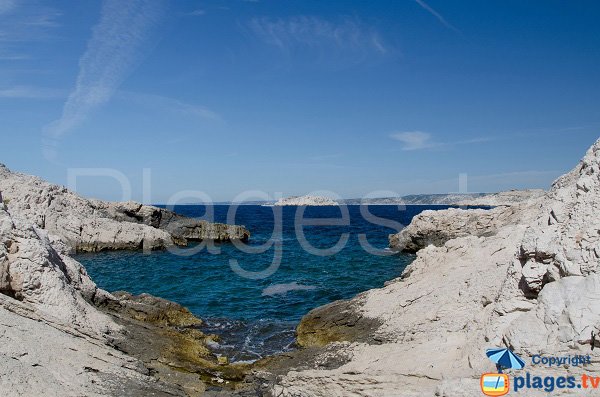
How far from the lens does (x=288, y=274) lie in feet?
111

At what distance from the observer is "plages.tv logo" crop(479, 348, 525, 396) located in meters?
7.29

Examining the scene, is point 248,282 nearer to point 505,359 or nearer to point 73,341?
point 73,341

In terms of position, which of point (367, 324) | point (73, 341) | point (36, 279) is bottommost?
point (367, 324)

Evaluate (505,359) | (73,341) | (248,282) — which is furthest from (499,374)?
(248,282)

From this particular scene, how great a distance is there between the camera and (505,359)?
8.12m

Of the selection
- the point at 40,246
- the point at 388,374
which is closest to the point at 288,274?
the point at 40,246

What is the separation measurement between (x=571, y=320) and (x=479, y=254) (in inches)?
338

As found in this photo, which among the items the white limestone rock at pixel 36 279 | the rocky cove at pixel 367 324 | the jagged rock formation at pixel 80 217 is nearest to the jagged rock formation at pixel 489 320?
the rocky cove at pixel 367 324

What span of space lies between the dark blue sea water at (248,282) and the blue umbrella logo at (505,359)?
10.2 meters

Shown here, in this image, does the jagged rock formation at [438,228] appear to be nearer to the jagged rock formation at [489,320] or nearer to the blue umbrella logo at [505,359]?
the jagged rock formation at [489,320]

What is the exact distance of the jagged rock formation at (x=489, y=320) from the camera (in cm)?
788

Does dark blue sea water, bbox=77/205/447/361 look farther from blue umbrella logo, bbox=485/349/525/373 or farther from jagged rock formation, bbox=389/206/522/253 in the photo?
blue umbrella logo, bbox=485/349/525/373

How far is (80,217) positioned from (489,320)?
152ft

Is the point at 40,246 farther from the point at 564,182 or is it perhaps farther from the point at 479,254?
the point at 564,182
